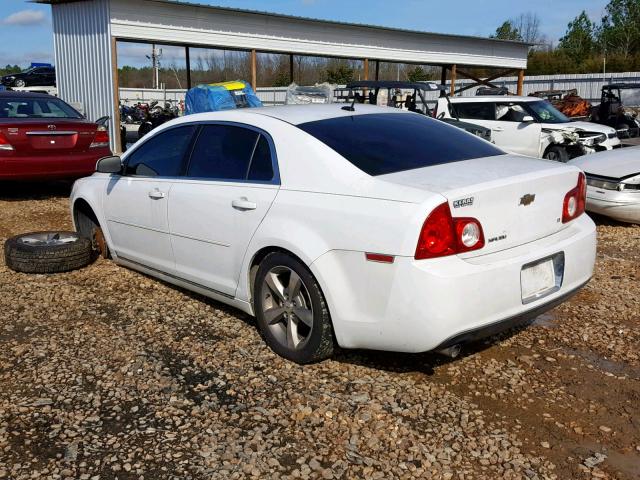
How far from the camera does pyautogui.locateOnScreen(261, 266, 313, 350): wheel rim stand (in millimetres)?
3797

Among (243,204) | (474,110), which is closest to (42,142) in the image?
(243,204)

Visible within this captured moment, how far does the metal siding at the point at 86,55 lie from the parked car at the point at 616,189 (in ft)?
37.9

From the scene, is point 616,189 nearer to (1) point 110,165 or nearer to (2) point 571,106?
(1) point 110,165

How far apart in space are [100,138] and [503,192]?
297 inches

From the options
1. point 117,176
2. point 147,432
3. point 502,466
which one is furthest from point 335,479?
point 117,176

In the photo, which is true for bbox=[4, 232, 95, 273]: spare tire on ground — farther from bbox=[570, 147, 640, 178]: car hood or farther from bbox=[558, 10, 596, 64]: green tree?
bbox=[558, 10, 596, 64]: green tree

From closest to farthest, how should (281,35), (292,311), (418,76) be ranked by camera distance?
(292,311)
(281,35)
(418,76)

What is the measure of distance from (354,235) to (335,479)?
47.9 inches

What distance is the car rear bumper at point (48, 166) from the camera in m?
8.66

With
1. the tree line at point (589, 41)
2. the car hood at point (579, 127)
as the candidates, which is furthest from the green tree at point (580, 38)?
the car hood at point (579, 127)

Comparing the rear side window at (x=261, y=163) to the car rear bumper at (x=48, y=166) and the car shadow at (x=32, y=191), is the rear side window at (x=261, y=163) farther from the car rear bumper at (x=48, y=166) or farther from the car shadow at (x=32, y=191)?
the car shadow at (x=32, y=191)

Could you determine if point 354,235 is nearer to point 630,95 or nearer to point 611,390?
point 611,390

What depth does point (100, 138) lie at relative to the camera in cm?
953

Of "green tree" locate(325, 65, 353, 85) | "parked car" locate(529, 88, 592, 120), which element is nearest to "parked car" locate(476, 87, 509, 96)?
"parked car" locate(529, 88, 592, 120)
